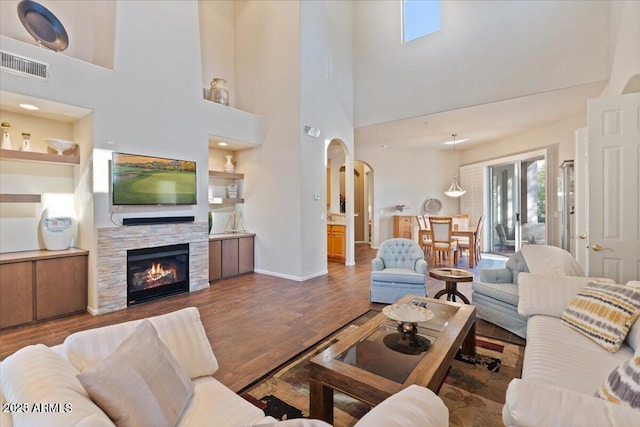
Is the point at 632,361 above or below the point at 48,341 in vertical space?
above

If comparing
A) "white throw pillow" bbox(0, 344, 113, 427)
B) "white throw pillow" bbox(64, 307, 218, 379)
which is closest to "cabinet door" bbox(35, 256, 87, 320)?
"white throw pillow" bbox(64, 307, 218, 379)

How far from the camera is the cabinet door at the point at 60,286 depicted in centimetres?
338

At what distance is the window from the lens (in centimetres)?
576

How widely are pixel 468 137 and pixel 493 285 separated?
5.53 m

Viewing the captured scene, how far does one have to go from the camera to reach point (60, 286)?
11.6 feet

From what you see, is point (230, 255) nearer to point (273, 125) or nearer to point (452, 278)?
point (273, 125)

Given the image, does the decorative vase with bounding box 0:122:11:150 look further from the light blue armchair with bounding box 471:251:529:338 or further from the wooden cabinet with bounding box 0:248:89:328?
the light blue armchair with bounding box 471:251:529:338

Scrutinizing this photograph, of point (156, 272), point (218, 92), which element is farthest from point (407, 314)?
point (218, 92)

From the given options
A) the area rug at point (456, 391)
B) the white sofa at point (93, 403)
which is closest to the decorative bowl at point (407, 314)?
the area rug at point (456, 391)

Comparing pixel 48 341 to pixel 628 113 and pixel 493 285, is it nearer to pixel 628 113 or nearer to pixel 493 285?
pixel 493 285

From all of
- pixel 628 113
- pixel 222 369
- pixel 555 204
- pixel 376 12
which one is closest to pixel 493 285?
pixel 628 113

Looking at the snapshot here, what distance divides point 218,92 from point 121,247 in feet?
10.6

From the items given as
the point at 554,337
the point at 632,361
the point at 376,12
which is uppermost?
the point at 376,12

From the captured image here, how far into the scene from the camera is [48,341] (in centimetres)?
292
